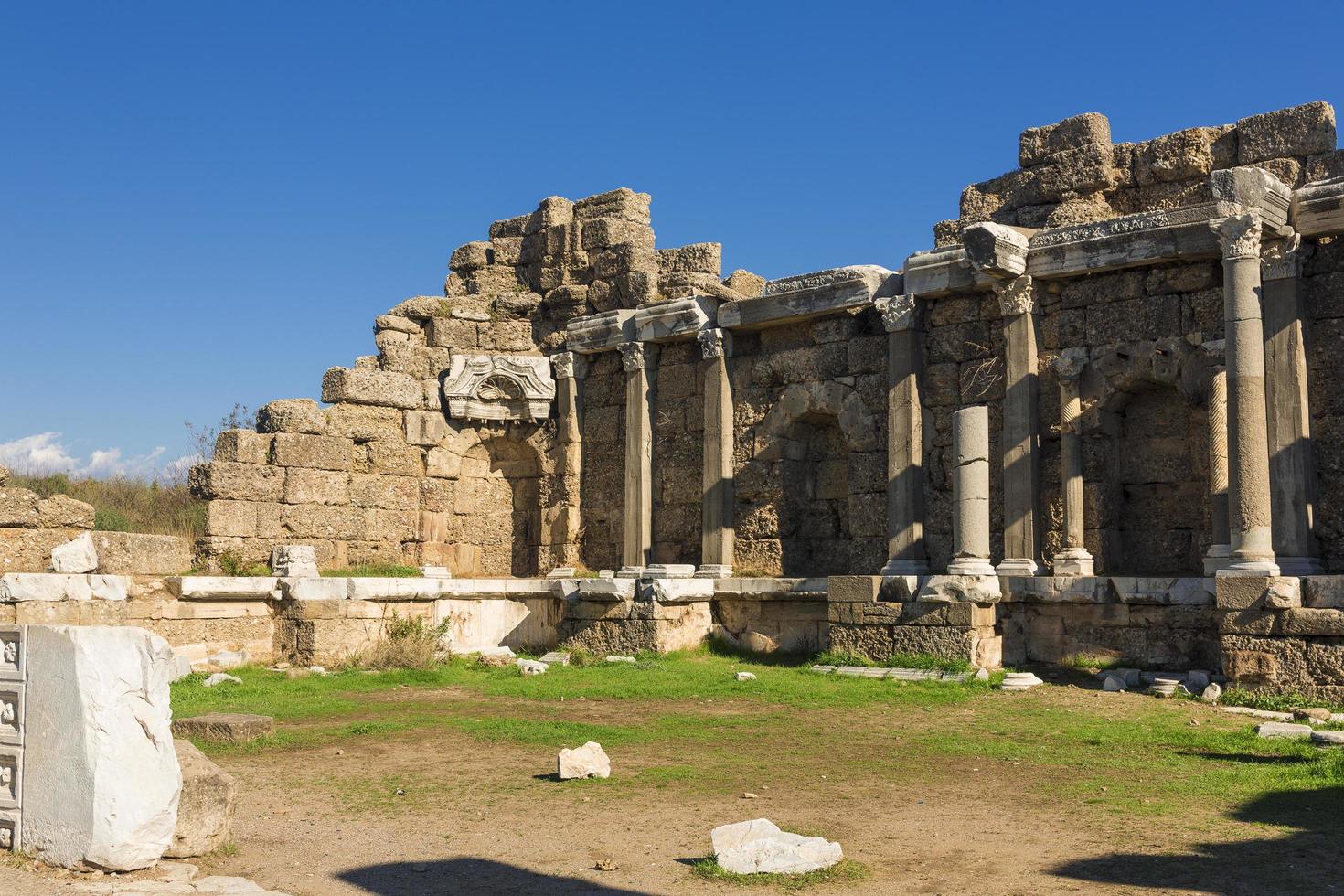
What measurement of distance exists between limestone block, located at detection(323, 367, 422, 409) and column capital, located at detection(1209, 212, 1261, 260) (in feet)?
35.2

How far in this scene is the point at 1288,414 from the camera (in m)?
12.7

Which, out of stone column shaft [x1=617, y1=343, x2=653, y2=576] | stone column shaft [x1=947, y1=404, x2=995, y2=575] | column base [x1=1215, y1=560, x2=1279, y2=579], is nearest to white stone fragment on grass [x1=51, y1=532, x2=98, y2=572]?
stone column shaft [x1=617, y1=343, x2=653, y2=576]

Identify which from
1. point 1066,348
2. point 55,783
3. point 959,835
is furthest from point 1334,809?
point 1066,348

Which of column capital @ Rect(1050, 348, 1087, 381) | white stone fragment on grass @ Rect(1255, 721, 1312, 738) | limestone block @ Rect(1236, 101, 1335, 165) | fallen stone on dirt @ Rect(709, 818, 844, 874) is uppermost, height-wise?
limestone block @ Rect(1236, 101, 1335, 165)

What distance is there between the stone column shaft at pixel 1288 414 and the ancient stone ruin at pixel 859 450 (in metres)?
0.03

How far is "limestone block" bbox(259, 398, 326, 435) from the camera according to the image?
1702 centimetres

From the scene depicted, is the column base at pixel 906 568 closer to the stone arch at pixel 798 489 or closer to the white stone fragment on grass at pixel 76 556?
the stone arch at pixel 798 489

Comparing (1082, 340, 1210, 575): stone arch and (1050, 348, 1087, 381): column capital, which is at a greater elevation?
(1050, 348, 1087, 381): column capital

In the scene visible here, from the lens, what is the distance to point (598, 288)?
19.1m

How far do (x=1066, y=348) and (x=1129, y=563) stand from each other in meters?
2.46

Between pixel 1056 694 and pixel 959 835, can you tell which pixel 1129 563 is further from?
pixel 959 835

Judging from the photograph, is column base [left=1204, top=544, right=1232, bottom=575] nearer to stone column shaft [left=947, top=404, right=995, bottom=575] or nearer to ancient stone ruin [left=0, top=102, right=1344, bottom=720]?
ancient stone ruin [left=0, top=102, right=1344, bottom=720]

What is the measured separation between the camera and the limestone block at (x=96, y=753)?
582cm

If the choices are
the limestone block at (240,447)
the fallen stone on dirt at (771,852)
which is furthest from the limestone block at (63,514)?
the fallen stone on dirt at (771,852)
